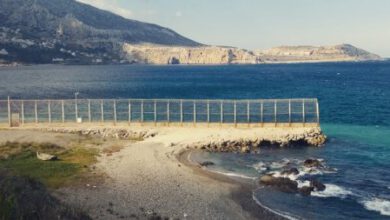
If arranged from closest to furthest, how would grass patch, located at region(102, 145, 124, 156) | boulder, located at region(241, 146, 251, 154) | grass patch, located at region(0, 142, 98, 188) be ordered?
1. grass patch, located at region(0, 142, 98, 188)
2. grass patch, located at region(102, 145, 124, 156)
3. boulder, located at region(241, 146, 251, 154)

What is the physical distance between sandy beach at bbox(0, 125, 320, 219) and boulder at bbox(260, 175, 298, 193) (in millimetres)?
1179

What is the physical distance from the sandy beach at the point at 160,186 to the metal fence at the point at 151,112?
1083 centimetres

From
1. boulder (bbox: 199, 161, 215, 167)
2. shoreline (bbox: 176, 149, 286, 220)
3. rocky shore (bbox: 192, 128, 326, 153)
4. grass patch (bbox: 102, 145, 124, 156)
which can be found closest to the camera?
shoreline (bbox: 176, 149, 286, 220)

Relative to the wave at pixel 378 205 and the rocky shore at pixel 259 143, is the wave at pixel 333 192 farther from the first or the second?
the rocky shore at pixel 259 143

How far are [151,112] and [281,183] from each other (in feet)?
115

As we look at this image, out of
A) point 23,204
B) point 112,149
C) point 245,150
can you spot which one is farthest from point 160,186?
point 23,204

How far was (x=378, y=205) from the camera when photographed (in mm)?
36781

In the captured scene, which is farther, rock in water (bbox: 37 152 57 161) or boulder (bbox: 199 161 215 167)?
boulder (bbox: 199 161 215 167)

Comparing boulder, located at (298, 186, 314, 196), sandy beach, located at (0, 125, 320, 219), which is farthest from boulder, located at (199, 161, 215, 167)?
boulder, located at (298, 186, 314, 196)

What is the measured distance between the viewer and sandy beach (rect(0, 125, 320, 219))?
1320 inches

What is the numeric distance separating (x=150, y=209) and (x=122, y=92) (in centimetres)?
10659

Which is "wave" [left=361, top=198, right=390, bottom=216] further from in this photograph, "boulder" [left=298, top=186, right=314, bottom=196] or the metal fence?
the metal fence

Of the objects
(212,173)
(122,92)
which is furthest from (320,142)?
(122,92)

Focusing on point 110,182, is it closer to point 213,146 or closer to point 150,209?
point 150,209
